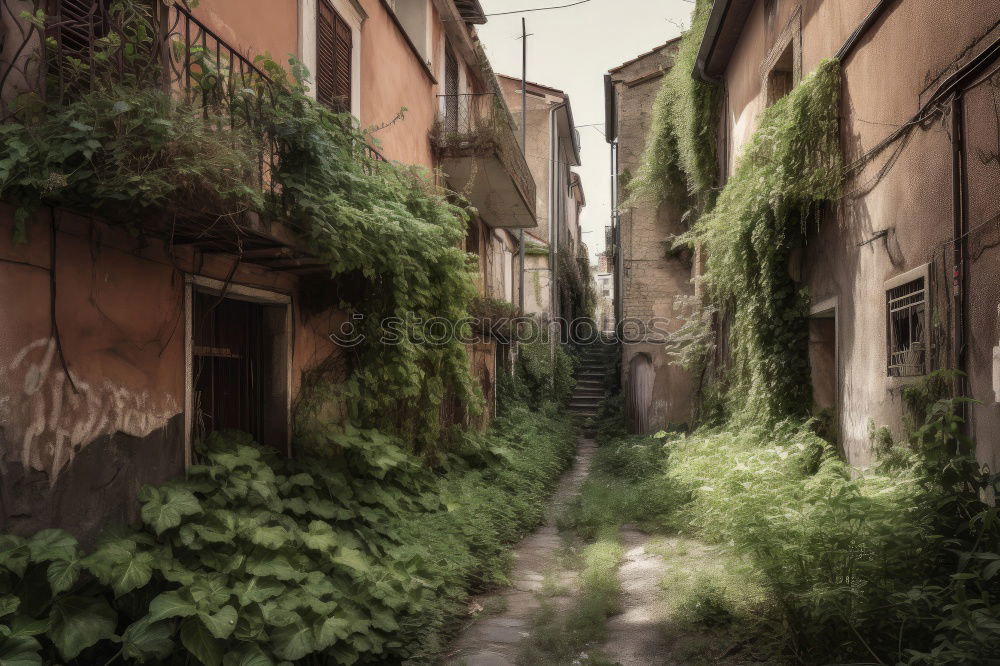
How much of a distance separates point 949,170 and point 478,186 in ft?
28.1

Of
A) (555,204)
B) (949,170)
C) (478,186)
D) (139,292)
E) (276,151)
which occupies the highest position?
(555,204)

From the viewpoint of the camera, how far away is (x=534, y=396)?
1755 cm

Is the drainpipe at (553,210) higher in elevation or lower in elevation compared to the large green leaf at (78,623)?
higher

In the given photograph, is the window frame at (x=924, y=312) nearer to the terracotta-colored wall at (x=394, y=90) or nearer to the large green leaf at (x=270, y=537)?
the large green leaf at (x=270, y=537)

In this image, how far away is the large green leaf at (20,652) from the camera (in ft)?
10.1

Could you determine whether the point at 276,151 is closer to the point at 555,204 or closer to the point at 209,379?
the point at 209,379

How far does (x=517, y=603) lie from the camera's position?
6.10 m

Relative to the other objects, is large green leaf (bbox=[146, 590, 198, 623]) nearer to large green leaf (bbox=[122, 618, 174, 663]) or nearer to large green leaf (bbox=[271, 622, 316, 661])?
large green leaf (bbox=[122, 618, 174, 663])

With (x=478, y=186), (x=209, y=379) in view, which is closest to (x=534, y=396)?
(x=478, y=186)

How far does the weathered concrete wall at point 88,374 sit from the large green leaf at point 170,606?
0.70 metres

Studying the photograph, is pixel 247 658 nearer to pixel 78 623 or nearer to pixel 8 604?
pixel 78 623

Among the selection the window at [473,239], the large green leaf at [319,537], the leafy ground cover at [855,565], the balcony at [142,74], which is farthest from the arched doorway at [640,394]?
the balcony at [142,74]

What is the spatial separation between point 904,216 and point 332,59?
214 inches

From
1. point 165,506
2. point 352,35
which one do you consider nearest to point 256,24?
point 352,35
